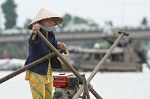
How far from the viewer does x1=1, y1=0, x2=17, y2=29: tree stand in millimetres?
85688

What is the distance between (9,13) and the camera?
85.4 metres

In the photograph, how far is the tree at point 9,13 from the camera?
281ft

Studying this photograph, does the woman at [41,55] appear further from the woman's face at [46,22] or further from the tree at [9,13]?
the tree at [9,13]

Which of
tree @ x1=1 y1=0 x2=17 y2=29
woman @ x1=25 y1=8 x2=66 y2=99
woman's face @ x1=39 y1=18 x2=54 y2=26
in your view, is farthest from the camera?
tree @ x1=1 y1=0 x2=17 y2=29

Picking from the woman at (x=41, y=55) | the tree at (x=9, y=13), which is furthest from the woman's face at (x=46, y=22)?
the tree at (x=9, y=13)

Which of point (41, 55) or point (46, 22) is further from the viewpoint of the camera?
point (46, 22)

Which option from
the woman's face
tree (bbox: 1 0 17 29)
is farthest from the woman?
tree (bbox: 1 0 17 29)

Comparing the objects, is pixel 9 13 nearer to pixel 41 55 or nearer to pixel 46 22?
pixel 46 22

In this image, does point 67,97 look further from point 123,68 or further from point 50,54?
point 123,68

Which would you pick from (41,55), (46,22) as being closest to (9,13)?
(46,22)

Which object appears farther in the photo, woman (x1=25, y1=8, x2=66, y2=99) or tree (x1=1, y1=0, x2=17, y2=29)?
tree (x1=1, y1=0, x2=17, y2=29)

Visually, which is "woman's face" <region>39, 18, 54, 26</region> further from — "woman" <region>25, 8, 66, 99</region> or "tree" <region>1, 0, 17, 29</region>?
"tree" <region>1, 0, 17, 29</region>

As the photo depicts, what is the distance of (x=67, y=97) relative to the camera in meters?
5.02

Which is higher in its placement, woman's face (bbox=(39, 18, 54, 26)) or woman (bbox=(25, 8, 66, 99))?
woman's face (bbox=(39, 18, 54, 26))
